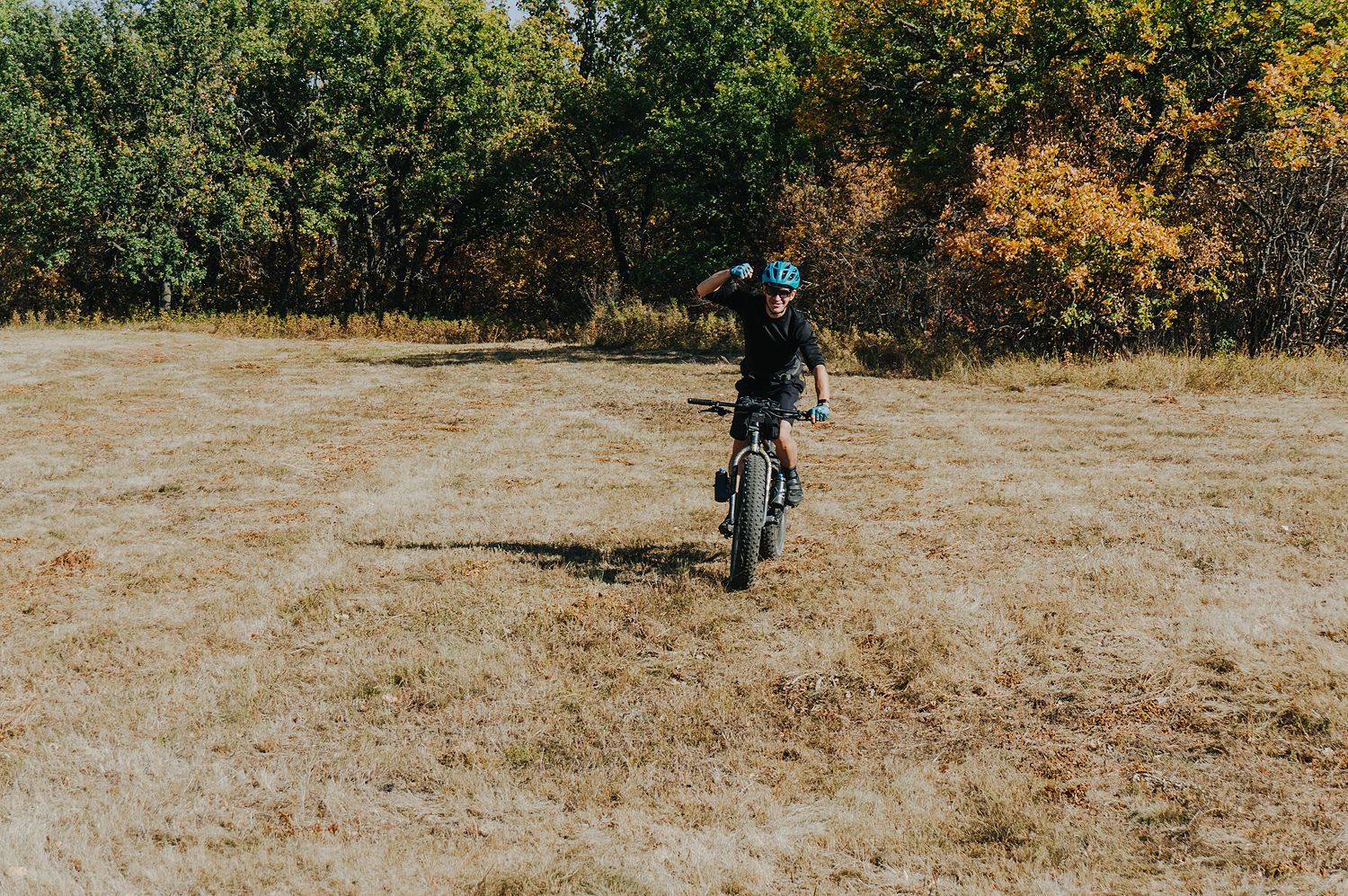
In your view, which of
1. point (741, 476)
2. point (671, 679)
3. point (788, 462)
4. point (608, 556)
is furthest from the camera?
point (608, 556)

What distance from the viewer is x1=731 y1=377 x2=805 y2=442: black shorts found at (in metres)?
7.10

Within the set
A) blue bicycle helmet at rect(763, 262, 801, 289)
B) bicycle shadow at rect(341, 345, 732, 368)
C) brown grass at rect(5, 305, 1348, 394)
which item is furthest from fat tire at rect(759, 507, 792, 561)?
bicycle shadow at rect(341, 345, 732, 368)

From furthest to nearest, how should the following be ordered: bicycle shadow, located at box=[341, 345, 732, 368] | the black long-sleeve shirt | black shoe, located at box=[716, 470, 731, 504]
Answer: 1. bicycle shadow, located at box=[341, 345, 732, 368]
2. black shoe, located at box=[716, 470, 731, 504]
3. the black long-sleeve shirt

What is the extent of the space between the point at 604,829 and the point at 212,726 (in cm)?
234

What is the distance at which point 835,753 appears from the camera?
4992 millimetres

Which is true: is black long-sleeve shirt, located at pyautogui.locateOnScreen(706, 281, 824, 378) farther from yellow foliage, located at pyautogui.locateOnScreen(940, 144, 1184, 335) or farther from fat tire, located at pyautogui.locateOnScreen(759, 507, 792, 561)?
yellow foliage, located at pyautogui.locateOnScreen(940, 144, 1184, 335)

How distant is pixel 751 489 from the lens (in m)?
6.89

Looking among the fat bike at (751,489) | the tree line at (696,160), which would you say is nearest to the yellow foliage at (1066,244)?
the tree line at (696,160)

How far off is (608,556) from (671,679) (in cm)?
233

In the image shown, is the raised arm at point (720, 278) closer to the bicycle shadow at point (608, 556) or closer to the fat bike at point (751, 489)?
the fat bike at point (751, 489)

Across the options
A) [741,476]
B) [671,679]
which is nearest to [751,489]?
[741,476]

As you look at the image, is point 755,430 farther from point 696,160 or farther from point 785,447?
point 696,160

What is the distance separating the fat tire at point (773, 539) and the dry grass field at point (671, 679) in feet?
0.82

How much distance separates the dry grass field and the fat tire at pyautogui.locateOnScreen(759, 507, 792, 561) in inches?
9.8
